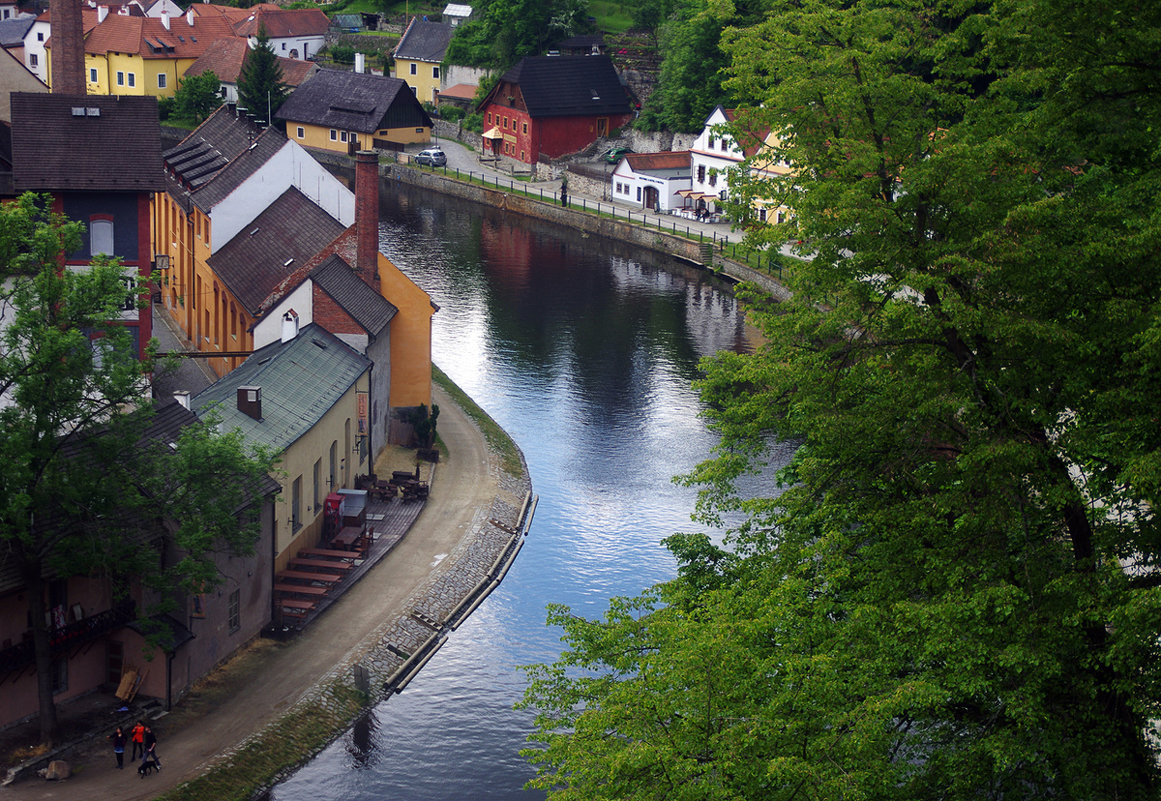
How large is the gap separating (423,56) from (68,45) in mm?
70530

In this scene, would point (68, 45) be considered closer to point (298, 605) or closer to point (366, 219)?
point (366, 219)

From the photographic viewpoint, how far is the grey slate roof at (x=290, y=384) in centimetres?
3988

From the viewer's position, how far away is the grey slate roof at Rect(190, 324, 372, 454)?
39.9 metres

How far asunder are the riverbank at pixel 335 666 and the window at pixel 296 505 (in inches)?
105

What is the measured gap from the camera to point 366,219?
50.0 metres

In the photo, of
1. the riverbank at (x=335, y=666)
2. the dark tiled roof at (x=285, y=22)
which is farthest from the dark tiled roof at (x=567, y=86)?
the riverbank at (x=335, y=666)

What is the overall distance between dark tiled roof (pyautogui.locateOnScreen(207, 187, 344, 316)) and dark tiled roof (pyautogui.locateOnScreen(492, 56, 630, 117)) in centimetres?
5272

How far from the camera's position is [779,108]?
26.8 meters

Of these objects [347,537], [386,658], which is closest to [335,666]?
[386,658]

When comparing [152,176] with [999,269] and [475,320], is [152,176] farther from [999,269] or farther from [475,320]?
[999,269]

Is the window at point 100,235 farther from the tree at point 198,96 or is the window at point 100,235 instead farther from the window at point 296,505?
the tree at point 198,96

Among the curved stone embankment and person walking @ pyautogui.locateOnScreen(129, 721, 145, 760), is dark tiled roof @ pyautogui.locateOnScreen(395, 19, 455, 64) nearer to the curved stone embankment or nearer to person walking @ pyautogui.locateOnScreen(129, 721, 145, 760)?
the curved stone embankment

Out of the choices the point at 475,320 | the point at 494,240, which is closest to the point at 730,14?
the point at 475,320

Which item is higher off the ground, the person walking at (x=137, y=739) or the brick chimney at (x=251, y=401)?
the brick chimney at (x=251, y=401)
